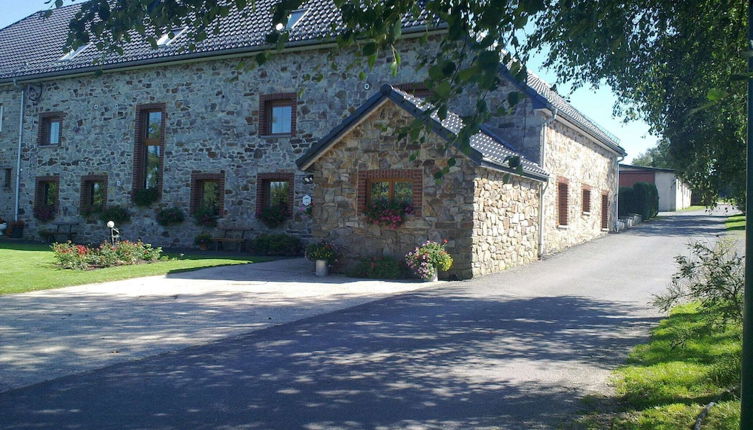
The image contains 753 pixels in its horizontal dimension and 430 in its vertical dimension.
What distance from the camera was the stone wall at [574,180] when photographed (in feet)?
54.2

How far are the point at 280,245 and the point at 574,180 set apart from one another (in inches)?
374

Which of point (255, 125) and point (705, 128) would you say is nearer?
point (705, 128)

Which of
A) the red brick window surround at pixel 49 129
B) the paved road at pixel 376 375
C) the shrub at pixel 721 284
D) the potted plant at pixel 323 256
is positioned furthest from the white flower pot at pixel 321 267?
the red brick window surround at pixel 49 129

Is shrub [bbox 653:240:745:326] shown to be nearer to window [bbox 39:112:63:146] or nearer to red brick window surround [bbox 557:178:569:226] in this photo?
red brick window surround [bbox 557:178:569:226]

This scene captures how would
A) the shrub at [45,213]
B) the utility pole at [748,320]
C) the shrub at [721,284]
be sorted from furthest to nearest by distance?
the shrub at [45,213], the shrub at [721,284], the utility pole at [748,320]

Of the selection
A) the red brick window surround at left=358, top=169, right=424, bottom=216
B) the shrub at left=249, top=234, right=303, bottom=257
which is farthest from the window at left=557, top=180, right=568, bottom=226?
the shrub at left=249, top=234, right=303, bottom=257

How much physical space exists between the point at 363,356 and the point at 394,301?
3518mm

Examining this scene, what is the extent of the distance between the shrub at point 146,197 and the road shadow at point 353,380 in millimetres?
13765

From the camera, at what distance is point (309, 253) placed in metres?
13.1

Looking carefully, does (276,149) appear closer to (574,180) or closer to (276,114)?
(276,114)

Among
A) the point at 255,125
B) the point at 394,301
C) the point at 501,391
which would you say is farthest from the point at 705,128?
the point at 255,125

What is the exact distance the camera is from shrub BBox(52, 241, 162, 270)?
13234 millimetres

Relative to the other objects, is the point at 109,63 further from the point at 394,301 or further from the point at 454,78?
the point at 454,78

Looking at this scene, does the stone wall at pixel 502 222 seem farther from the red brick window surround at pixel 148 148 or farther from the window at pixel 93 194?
the window at pixel 93 194
